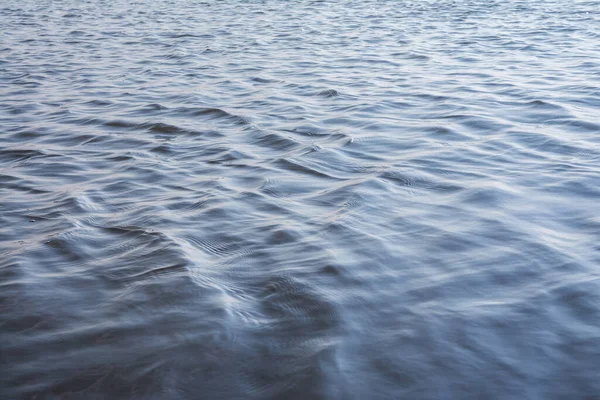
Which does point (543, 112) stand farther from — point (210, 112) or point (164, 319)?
point (164, 319)

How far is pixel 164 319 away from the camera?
391cm

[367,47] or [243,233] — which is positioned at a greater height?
[243,233]

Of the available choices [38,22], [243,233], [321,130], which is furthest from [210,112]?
[38,22]

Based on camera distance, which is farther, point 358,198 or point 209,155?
point 209,155

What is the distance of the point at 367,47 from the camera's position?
44.1 ft

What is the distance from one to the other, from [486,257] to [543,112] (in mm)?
4179

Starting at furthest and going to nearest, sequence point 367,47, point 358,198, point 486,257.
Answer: point 367,47, point 358,198, point 486,257

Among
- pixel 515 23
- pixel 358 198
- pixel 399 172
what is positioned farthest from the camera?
pixel 515 23

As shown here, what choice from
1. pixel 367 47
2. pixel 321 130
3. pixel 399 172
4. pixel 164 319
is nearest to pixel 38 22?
pixel 367 47

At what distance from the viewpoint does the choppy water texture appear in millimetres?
3490

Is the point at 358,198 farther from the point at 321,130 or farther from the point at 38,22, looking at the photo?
the point at 38,22

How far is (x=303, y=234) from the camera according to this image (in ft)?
16.3

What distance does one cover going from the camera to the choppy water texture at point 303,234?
349cm

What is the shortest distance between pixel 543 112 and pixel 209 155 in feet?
12.3
